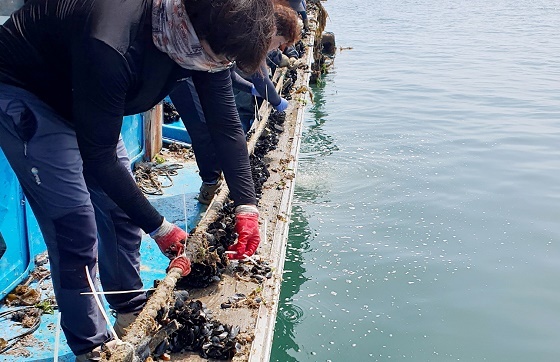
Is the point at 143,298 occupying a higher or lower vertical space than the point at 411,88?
higher

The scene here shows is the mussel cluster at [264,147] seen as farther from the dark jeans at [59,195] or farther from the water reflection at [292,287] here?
the dark jeans at [59,195]

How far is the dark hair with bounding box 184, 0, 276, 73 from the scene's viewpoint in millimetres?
1899

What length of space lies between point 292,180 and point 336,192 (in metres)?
2.44

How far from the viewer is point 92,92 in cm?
197

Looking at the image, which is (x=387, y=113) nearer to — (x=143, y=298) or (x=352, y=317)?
(x=352, y=317)

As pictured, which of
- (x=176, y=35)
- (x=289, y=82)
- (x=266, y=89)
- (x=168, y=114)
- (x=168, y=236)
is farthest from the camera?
(x=289, y=82)

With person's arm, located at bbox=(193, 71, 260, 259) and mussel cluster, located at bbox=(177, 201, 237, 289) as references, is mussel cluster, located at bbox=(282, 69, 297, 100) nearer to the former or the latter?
mussel cluster, located at bbox=(177, 201, 237, 289)

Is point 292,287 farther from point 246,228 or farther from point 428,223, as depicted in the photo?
point 246,228

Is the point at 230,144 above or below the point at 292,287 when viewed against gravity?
above

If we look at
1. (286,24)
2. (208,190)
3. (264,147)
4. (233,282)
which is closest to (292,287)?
(208,190)

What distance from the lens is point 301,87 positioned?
785 cm

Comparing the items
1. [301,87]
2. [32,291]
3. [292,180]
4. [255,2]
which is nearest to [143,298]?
[32,291]

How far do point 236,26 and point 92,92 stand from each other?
0.57 m

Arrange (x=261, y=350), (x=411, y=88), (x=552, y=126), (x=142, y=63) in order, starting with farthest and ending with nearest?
(x=411, y=88) → (x=552, y=126) → (x=261, y=350) → (x=142, y=63)
